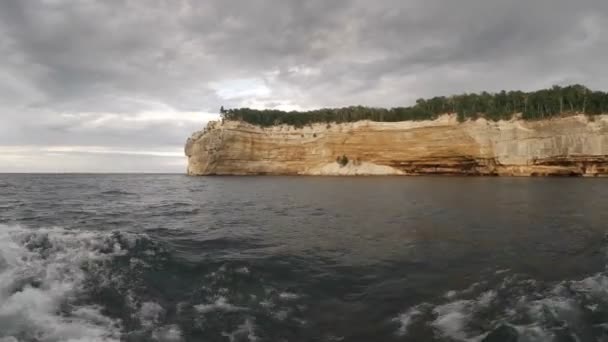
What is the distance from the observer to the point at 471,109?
210ft

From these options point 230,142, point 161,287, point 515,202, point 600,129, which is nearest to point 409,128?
point 600,129

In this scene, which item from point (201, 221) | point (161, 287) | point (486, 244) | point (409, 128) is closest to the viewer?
point (161, 287)

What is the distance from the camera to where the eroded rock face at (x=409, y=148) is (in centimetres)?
5497

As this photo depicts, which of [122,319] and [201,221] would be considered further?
[201,221]

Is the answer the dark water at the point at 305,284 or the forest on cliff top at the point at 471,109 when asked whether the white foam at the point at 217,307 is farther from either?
the forest on cliff top at the point at 471,109

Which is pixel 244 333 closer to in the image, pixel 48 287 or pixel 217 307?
pixel 217 307

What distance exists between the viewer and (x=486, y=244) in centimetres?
1142

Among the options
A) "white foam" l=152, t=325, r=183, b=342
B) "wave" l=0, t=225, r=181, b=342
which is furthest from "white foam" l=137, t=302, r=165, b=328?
"white foam" l=152, t=325, r=183, b=342

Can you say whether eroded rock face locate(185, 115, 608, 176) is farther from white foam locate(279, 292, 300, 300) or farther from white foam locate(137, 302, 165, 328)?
white foam locate(137, 302, 165, 328)

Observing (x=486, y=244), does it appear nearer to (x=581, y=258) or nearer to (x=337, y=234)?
(x=581, y=258)

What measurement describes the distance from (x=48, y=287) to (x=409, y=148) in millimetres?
64076

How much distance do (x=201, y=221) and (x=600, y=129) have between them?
56413 millimetres

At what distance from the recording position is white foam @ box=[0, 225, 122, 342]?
549 cm

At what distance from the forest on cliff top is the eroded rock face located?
6.98 feet
